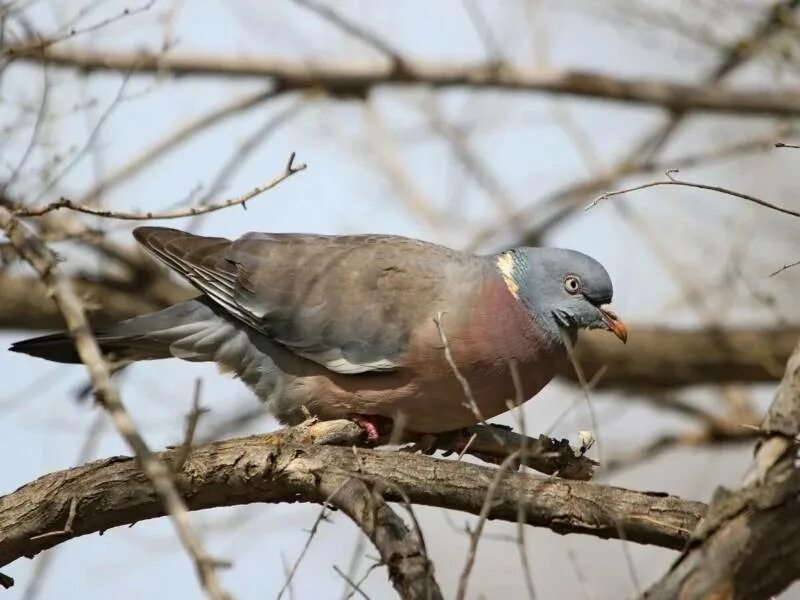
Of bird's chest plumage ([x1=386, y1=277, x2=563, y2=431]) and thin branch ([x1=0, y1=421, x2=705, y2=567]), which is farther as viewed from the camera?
bird's chest plumage ([x1=386, y1=277, x2=563, y2=431])

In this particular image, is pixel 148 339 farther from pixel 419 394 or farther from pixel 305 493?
pixel 305 493

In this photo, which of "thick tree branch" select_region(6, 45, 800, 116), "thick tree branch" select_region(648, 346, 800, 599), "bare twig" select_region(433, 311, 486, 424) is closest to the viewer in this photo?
"thick tree branch" select_region(648, 346, 800, 599)

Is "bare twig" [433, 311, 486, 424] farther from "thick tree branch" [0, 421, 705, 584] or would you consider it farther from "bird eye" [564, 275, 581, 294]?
"bird eye" [564, 275, 581, 294]

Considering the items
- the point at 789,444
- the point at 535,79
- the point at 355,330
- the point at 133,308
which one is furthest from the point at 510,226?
the point at 789,444

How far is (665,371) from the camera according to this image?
7.71 meters

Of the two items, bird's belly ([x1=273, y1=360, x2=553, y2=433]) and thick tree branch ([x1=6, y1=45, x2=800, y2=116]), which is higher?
thick tree branch ([x1=6, y1=45, x2=800, y2=116])

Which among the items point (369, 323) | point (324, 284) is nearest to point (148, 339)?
point (324, 284)

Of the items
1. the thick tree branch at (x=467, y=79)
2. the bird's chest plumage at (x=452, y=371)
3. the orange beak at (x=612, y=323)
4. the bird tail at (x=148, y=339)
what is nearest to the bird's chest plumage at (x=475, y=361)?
the bird's chest plumage at (x=452, y=371)

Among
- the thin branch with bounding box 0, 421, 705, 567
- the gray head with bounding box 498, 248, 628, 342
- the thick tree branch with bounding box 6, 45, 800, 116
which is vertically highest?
the thick tree branch with bounding box 6, 45, 800, 116

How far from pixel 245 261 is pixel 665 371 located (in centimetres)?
337

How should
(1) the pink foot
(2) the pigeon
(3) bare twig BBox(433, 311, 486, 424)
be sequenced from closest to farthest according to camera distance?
(3) bare twig BBox(433, 311, 486, 424), (2) the pigeon, (1) the pink foot

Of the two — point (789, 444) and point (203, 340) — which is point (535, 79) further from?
point (789, 444)

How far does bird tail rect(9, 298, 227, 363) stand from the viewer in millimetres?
5141

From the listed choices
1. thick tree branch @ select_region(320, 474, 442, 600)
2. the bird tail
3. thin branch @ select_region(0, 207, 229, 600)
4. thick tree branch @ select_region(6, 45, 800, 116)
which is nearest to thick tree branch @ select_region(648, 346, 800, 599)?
thick tree branch @ select_region(320, 474, 442, 600)
